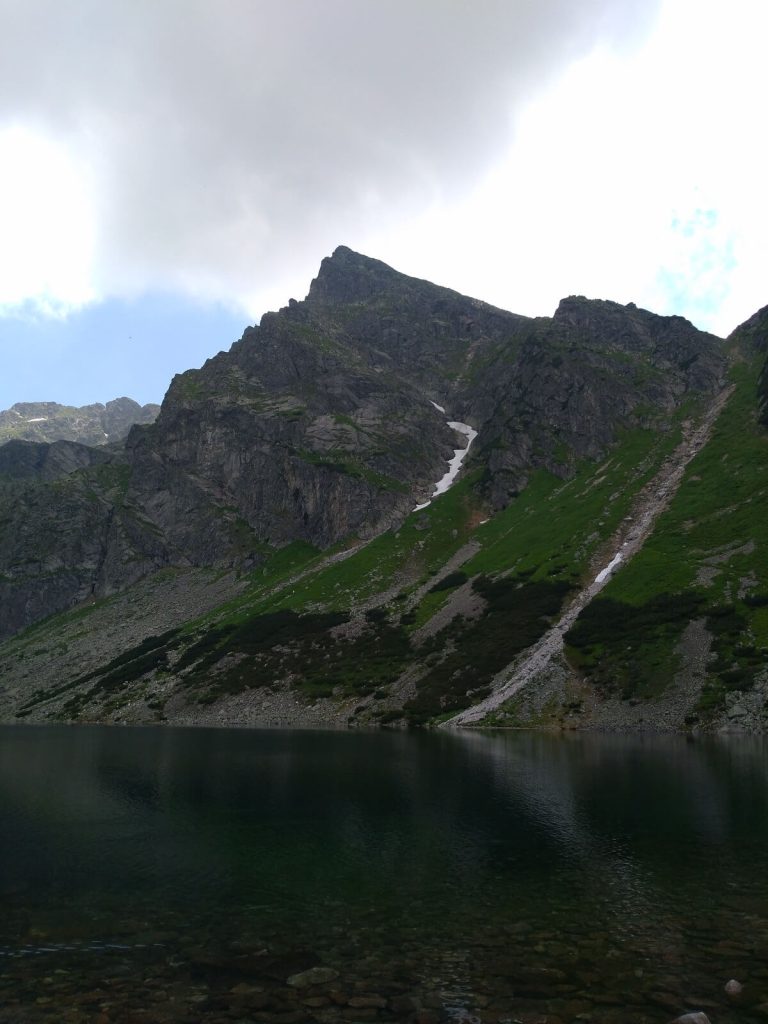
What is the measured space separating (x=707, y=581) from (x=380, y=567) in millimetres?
82363

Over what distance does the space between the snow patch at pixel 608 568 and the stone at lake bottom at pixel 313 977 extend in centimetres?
10987

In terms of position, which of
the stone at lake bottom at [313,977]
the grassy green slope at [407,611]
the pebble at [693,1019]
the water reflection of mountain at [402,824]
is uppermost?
the grassy green slope at [407,611]

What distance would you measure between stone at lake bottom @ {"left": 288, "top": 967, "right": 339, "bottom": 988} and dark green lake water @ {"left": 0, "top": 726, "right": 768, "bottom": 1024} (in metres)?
0.36

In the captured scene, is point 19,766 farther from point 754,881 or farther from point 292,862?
point 754,881

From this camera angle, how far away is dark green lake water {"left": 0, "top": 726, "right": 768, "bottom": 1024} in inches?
672

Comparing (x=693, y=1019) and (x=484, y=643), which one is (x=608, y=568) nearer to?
(x=484, y=643)

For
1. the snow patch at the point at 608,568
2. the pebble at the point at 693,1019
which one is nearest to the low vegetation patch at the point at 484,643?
the snow patch at the point at 608,568

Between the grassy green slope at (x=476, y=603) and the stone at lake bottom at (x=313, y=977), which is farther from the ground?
Answer: the grassy green slope at (x=476, y=603)

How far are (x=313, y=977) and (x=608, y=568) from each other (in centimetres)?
11561

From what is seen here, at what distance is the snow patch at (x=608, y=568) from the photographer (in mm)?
121581

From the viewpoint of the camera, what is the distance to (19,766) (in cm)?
6397

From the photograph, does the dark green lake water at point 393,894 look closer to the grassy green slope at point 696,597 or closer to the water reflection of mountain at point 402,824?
the water reflection of mountain at point 402,824

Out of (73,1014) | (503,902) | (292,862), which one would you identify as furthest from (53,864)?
(503,902)

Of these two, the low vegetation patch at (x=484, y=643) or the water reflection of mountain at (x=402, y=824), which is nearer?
the water reflection of mountain at (x=402, y=824)
